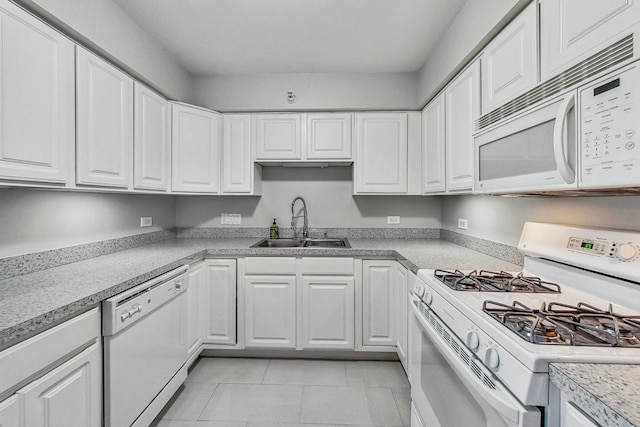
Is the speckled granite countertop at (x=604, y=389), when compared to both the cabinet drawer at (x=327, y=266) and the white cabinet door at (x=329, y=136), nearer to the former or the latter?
the cabinet drawer at (x=327, y=266)

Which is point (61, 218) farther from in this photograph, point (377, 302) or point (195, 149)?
point (377, 302)

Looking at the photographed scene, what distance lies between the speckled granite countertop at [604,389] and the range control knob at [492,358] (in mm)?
134

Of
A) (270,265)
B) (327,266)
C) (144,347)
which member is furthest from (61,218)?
(327,266)

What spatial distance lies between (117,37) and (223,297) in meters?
1.88

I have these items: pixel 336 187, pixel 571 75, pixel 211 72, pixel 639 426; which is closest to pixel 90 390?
pixel 639 426

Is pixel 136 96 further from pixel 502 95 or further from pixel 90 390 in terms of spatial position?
pixel 502 95

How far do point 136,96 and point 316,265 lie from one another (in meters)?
Result: 1.73

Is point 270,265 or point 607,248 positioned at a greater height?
point 607,248

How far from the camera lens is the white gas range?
0.71m

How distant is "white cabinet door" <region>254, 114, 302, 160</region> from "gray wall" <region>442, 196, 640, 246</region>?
1476 millimetres

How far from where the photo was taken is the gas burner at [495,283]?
3.94ft

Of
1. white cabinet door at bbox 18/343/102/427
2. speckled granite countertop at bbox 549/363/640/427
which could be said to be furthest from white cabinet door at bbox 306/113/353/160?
speckled granite countertop at bbox 549/363/640/427

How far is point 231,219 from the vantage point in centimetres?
304

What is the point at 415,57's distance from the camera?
2482mm
